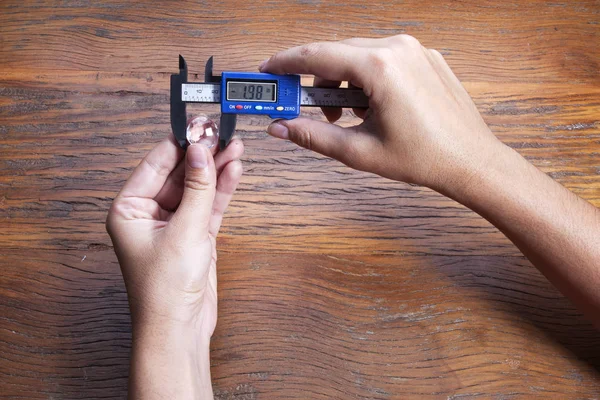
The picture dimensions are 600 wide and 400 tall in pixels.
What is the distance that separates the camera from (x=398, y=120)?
113 cm

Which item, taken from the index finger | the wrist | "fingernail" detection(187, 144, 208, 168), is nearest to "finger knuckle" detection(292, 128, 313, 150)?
the index finger

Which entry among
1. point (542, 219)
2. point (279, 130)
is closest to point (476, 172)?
point (542, 219)

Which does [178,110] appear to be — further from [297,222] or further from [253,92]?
[297,222]

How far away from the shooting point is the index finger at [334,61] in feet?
3.71

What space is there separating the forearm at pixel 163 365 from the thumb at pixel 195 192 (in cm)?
24

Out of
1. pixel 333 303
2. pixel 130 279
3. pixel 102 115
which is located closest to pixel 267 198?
pixel 333 303

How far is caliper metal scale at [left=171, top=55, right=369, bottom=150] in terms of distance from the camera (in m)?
1.24

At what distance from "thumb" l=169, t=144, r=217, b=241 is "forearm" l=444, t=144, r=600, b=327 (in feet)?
2.04

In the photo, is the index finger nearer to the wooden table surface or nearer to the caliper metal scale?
the caliper metal scale

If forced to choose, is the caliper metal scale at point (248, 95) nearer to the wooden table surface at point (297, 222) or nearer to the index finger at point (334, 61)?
the index finger at point (334, 61)

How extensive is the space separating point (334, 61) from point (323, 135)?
0.18m

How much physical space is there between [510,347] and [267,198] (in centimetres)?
→ 85

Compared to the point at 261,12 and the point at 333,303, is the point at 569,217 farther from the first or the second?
the point at 261,12

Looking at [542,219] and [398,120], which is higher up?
[398,120]
